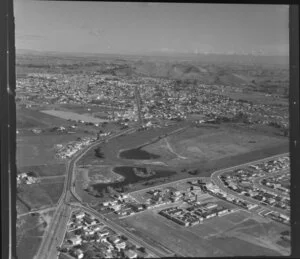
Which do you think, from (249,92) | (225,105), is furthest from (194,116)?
(249,92)

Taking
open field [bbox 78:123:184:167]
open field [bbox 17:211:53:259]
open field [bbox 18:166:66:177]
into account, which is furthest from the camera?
open field [bbox 78:123:184:167]

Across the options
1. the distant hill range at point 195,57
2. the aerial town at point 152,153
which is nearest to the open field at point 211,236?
the aerial town at point 152,153

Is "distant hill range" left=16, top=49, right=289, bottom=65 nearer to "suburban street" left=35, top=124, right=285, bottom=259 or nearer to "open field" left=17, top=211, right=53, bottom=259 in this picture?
"suburban street" left=35, top=124, right=285, bottom=259

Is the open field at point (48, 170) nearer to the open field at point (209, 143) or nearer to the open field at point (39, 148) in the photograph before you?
the open field at point (39, 148)

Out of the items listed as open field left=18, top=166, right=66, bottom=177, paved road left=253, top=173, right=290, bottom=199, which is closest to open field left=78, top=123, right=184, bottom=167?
open field left=18, top=166, right=66, bottom=177

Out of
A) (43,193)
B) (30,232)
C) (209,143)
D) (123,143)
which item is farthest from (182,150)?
(30,232)

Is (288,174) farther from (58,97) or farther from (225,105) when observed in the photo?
(58,97)

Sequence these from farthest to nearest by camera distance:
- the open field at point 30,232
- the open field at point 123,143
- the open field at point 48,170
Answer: the open field at point 123,143 < the open field at point 48,170 < the open field at point 30,232

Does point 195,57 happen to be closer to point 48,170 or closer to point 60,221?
point 48,170
